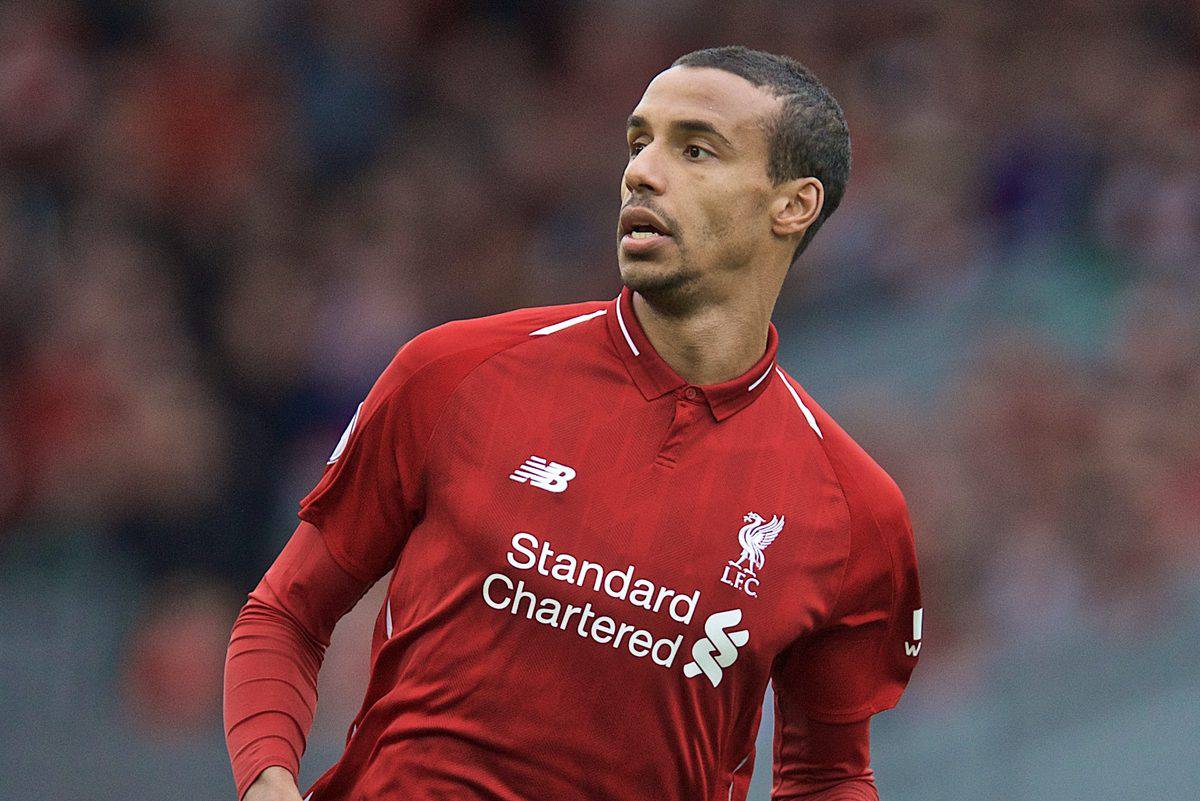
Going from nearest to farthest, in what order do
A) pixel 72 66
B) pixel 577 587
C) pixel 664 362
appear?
1. pixel 577 587
2. pixel 664 362
3. pixel 72 66

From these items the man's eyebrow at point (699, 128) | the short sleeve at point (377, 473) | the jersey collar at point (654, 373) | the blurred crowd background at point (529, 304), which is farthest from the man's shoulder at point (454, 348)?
the blurred crowd background at point (529, 304)

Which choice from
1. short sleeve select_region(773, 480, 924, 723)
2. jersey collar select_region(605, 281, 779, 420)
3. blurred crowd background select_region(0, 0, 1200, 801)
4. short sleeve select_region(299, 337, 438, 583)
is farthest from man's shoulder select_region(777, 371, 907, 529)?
blurred crowd background select_region(0, 0, 1200, 801)

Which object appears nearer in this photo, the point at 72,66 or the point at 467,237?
the point at 72,66

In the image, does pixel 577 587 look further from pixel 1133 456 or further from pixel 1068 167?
pixel 1068 167

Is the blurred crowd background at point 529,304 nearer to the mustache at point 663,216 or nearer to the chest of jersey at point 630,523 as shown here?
the chest of jersey at point 630,523

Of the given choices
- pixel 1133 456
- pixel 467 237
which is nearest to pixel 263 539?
pixel 467 237

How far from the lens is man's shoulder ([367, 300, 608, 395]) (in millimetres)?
2707

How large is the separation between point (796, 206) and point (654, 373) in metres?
0.41

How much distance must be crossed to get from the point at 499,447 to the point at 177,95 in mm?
4296

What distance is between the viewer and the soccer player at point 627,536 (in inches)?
102

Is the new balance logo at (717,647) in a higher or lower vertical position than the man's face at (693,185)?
lower

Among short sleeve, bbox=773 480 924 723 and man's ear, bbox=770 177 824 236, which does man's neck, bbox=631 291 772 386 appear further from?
short sleeve, bbox=773 480 924 723

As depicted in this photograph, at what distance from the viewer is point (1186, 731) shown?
5938 millimetres

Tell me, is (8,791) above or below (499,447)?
below
